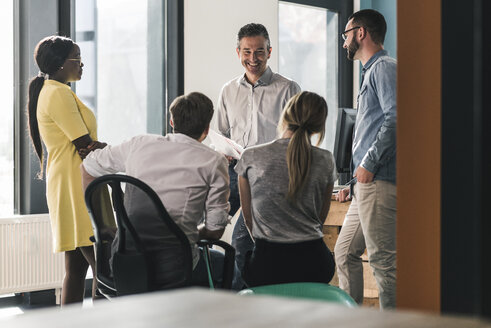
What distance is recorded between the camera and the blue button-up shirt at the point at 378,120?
8.61 ft

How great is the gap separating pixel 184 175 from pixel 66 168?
1071 mm

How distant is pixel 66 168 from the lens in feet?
10.1

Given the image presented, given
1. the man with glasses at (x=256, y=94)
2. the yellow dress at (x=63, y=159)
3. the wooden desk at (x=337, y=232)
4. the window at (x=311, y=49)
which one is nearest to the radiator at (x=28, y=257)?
the yellow dress at (x=63, y=159)

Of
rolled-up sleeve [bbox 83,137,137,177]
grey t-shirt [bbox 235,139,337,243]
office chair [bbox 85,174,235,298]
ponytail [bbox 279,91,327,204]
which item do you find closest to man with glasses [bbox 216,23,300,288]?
ponytail [bbox 279,91,327,204]

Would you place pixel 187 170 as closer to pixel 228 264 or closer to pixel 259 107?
pixel 228 264

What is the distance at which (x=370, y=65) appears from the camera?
283 centimetres

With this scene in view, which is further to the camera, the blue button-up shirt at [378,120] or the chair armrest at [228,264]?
the blue button-up shirt at [378,120]

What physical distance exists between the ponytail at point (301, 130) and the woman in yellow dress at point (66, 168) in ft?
3.59

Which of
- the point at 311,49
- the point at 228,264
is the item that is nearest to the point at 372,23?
the point at 228,264

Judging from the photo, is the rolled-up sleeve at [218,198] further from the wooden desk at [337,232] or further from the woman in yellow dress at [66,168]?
the wooden desk at [337,232]
